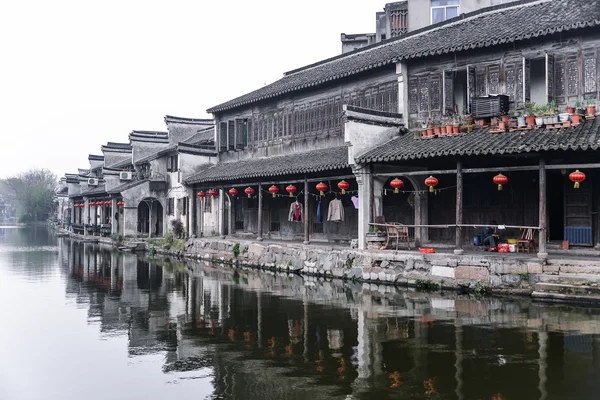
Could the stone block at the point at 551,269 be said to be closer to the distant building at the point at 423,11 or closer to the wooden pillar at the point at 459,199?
the wooden pillar at the point at 459,199

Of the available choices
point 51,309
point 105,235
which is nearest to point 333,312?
point 51,309

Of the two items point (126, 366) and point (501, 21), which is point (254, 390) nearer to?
point (126, 366)

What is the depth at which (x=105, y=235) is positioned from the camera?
1801 inches

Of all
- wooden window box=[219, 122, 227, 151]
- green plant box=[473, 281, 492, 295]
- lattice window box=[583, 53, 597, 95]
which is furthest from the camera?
wooden window box=[219, 122, 227, 151]

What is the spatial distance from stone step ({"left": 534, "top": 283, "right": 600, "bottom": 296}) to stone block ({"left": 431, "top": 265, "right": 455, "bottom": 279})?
2440 mm

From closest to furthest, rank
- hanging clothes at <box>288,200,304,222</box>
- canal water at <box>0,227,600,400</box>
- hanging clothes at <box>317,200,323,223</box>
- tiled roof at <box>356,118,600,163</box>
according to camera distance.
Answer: canal water at <box>0,227,600,400</box>, tiled roof at <box>356,118,600,163</box>, hanging clothes at <box>317,200,323,223</box>, hanging clothes at <box>288,200,304,222</box>

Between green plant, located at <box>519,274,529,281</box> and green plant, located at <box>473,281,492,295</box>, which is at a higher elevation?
green plant, located at <box>519,274,529,281</box>

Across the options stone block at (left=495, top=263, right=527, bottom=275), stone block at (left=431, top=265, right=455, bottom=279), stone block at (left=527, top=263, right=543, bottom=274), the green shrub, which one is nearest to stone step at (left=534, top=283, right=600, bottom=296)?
stone block at (left=527, top=263, right=543, bottom=274)

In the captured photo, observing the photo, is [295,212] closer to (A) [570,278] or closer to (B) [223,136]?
(B) [223,136]

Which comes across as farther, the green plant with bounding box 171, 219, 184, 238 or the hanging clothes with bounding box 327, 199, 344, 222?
the green plant with bounding box 171, 219, 184, 238

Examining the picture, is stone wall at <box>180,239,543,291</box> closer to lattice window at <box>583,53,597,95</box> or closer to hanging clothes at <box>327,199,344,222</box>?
hanging clothes at <box>327,199,344,222</box>

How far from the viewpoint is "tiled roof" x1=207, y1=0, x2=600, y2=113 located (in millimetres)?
18125

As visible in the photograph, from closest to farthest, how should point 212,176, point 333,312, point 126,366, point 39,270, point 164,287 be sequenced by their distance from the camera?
point 126,366
point 333,312
point 164,287
point 39,270
point 212,176

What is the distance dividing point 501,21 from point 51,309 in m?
16.8
